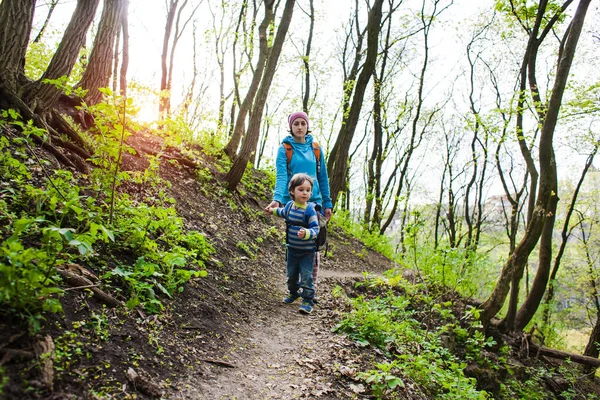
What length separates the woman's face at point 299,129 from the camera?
520 cm

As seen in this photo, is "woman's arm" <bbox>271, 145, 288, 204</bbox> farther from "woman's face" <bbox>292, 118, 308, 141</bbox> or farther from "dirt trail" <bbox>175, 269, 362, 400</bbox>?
"dirt trail" <bbox>175, 269, 362, 400</bbox>

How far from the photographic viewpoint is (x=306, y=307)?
4961mm

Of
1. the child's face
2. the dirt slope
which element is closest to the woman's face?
the child's face

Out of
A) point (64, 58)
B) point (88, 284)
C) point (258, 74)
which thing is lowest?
point (88, 284)

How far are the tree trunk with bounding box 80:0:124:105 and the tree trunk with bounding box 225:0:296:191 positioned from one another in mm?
3530

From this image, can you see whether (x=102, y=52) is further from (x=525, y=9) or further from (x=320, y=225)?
(x=525, y=9)

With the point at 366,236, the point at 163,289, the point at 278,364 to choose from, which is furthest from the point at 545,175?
the point at 366,236

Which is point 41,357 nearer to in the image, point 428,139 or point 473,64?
point 473,64

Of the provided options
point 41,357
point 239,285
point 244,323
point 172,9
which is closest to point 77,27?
point 239,285

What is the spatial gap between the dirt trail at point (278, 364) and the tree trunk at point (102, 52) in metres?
4.99

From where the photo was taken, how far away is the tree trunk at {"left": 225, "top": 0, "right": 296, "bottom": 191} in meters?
9.13

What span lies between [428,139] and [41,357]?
1305 inches

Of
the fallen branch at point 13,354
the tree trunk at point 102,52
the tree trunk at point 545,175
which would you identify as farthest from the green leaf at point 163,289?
the tree trunk at point 545,175

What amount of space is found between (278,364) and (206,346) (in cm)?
70
